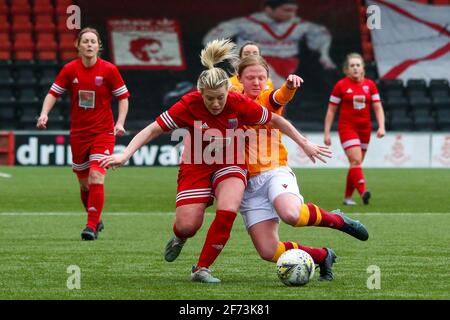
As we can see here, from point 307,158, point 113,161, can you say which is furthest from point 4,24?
point 113,161

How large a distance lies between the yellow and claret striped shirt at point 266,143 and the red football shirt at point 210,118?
1.08 ft

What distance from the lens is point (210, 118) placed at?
7672 mm

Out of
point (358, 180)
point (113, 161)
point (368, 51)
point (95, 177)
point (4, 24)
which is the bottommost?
point (358, 180)

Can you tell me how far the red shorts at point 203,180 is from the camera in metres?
7.77

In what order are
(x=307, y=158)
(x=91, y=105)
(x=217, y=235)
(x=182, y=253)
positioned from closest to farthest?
(x=217, y=235) → (x=182, y=253) → (x=91, y=105) → (x=307, y=158)

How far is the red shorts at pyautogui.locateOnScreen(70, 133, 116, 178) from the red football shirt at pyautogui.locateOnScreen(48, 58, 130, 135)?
7 cm

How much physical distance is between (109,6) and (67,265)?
19.5 m

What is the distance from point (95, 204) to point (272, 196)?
11.6ft

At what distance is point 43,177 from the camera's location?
20.6 m

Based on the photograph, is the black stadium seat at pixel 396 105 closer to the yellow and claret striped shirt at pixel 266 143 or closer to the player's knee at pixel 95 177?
the player's knee at pixel 95 177

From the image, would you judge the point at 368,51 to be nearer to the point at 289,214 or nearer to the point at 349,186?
the point at 349,186

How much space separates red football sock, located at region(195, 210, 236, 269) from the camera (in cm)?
757
